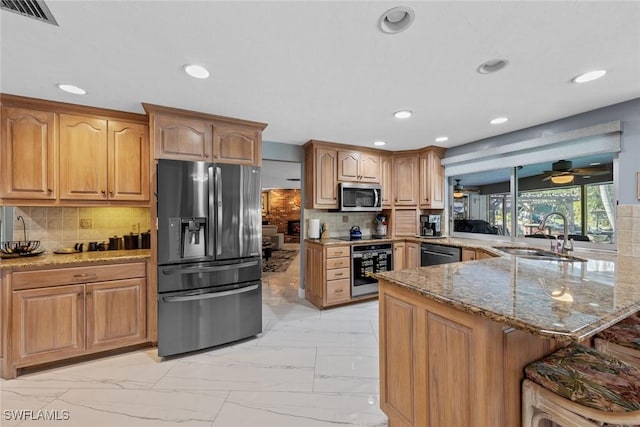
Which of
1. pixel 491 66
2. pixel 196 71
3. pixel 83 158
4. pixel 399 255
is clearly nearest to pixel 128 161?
pixel 83 158

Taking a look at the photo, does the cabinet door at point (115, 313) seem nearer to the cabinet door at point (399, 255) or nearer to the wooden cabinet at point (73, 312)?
the wooden cabinet at point (73, 312)

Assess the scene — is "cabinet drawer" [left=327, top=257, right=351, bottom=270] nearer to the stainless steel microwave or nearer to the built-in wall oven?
the built-in wall oven

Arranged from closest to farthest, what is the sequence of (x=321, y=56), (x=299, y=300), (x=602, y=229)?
(x=321, y=56)
(x=602, y=229)
(x=299, y=300)

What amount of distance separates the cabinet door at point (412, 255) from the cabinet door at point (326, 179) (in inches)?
52.0

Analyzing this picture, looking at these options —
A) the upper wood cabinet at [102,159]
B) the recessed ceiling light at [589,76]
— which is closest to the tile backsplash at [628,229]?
the recessed ceiling light at [589,76]

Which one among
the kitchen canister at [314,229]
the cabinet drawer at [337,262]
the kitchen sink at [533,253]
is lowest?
the cabinet drawer at [337,262]

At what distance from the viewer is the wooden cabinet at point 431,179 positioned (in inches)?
163

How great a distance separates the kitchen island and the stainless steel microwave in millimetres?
2327

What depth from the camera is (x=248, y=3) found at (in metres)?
1.25

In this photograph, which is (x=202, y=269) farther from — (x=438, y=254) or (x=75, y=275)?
(x=438, y=254)

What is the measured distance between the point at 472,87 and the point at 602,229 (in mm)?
2080

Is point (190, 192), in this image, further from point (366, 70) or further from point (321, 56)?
point (366, 70)

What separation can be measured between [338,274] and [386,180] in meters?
1.76

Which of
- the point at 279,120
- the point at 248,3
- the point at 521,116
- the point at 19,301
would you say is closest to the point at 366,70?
the point at 248,3
